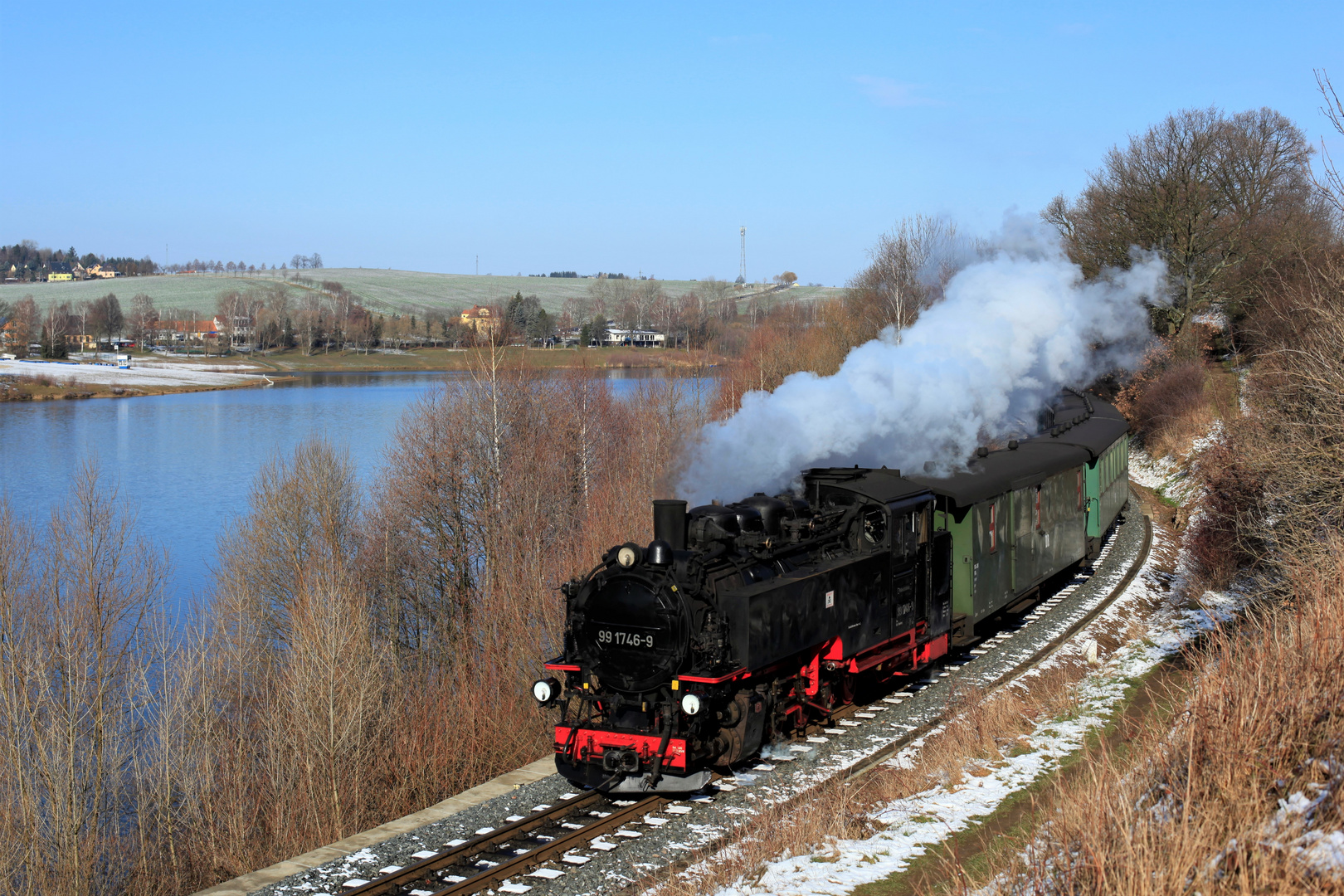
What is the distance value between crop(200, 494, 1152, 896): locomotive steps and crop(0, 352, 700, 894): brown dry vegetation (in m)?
5.20

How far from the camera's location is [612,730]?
10711 millimetres

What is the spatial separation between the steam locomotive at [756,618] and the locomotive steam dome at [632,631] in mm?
15

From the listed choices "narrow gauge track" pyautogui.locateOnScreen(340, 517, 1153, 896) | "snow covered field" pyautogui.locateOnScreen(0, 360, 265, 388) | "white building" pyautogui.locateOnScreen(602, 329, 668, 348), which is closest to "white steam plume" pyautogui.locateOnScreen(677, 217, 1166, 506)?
"narrow gauge track" pyautogui.locateOnScreen(340, 517, 1153, 896)

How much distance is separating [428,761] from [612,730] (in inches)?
339

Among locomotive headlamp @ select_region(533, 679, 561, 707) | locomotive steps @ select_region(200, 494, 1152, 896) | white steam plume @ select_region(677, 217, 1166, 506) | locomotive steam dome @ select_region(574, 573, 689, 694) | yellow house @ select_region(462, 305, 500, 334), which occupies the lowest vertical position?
locomotive steps @ select_region(200, 494, 1152, 896)

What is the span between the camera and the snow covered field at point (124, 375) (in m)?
83.5

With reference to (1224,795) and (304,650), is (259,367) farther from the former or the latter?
(1224,795)

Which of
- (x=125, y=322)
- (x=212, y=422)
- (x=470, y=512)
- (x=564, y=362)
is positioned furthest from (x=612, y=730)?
(x=125, y=322)

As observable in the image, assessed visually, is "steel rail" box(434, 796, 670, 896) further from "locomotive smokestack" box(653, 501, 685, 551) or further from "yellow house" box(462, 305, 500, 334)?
"yellow house" box(462, 305, 500, 334)

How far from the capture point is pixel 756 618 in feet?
34.8

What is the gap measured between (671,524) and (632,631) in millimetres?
1297

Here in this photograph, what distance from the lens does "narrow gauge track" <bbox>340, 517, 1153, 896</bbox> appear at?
9061mm

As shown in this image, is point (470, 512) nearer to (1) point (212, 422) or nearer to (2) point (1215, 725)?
(2) point (1215, 725)

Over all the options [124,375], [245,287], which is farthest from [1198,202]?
[245,287]
